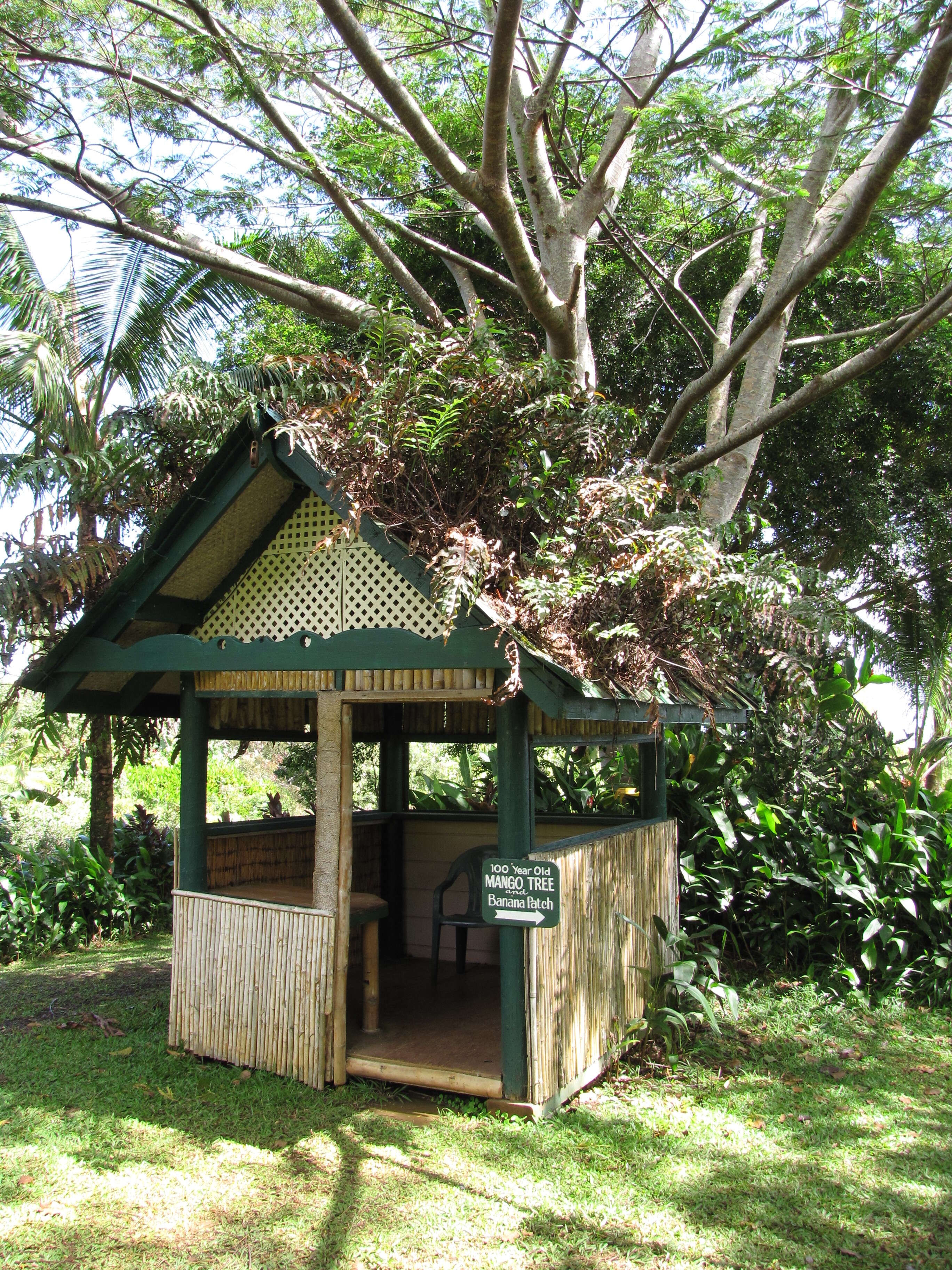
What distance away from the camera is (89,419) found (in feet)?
32.0

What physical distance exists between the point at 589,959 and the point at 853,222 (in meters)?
5.09

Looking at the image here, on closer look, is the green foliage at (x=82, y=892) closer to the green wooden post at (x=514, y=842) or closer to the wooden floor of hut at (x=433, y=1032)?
the wooden floor of hut at (x=433, y=1032)

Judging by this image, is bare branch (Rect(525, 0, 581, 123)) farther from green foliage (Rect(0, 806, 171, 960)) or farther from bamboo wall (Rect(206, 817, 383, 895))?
green foliage (Rect(0, 806, 171, 960))

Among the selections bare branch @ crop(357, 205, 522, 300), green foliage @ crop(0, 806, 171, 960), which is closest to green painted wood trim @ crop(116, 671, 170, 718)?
green foliage @ crop(0, 806, 171, 960)

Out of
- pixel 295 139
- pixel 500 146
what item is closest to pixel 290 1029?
pixel 500 146

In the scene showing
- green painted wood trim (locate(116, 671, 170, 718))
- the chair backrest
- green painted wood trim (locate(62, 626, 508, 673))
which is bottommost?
the chair backrest

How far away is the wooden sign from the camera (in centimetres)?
478

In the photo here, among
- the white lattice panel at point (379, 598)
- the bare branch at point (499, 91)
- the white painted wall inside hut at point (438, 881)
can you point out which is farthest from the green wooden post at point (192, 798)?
the bare branch at point (499, 91)

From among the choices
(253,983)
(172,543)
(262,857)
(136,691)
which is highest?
(172,543)

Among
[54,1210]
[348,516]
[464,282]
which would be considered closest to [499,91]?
[348,516]

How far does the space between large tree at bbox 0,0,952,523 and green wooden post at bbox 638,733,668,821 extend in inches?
101

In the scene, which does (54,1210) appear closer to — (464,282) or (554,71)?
(554,71)

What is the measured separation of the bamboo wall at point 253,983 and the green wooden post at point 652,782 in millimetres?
2930

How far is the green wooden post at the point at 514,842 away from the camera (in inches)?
192
